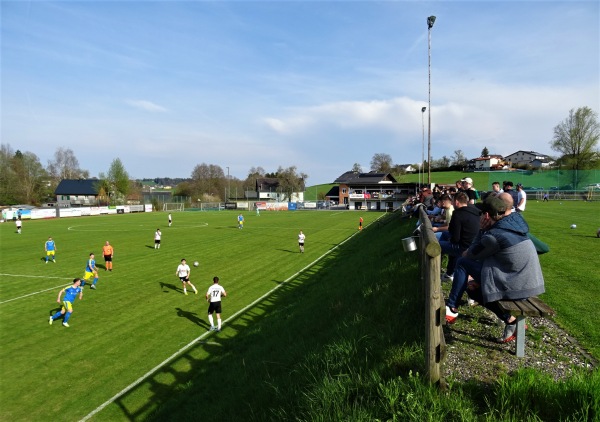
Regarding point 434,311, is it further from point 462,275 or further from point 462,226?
point 462,226

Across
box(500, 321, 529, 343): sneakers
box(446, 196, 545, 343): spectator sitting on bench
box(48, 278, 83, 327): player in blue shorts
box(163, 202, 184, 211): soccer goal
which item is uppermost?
box(446, 196, 545, 343): spectator sitting on bench

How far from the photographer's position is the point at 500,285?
4398mm

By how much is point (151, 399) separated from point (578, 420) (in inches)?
356

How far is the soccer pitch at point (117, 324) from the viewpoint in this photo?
9359 mm

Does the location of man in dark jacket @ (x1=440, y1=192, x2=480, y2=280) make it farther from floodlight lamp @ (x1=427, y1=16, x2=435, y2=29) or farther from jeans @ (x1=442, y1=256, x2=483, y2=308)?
floodlight lamp @ (x1=427, y1=16, x2=435, y2=29)

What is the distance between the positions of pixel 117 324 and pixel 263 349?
796cm

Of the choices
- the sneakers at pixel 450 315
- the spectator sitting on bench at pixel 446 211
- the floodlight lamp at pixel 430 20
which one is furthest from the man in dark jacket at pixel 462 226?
the floodlight lamp at pixel 430 20

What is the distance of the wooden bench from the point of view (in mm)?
4098

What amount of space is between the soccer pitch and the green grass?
0.18 feet

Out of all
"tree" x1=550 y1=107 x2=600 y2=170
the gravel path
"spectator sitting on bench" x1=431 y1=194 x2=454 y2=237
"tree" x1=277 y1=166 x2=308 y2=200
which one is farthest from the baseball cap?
"tree" x1=277 y1=166 x2=308 y2=200

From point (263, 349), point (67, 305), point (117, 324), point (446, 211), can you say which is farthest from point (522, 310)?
point (67, 305)

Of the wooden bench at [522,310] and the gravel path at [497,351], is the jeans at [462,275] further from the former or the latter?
the wooden bench at [522,310]

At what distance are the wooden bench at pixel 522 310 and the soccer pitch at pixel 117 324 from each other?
8.18 m

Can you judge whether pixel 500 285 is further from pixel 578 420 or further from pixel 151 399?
pixel 151 399
